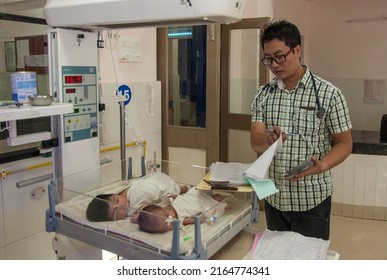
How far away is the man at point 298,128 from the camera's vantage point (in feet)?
5.13

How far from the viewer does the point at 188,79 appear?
3.45 metres

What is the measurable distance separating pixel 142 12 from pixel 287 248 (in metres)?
1.01

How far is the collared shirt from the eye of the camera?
5.17ft

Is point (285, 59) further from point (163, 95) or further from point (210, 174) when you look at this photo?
point (163, 95)

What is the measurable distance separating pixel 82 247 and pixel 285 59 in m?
1.17

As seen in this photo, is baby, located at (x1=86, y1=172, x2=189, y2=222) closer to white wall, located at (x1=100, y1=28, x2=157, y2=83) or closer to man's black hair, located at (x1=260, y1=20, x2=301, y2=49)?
man's black hair, located at (x1=260, y1=20, x2=301, y2=49)

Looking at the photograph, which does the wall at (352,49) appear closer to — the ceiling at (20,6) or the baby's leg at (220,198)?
the baby's leg at (220,198)

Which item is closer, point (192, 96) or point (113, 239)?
point (113, 239)

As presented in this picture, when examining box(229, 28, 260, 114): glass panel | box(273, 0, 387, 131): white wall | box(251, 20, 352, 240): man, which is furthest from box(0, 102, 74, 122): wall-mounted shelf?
box(273, 0, 387, 131): white wall

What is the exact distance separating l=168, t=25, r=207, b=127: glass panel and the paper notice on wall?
2.12 m

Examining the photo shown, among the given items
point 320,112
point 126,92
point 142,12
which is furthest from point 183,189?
point 126,92

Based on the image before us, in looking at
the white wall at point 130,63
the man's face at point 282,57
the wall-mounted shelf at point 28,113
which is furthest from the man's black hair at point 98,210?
the white wall at point 130,63

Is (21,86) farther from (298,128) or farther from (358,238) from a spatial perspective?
(358,238)

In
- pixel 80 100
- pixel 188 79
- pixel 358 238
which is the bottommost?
pixel 358 238
